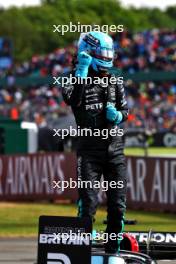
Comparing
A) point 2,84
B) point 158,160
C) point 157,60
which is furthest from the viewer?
point 2,84

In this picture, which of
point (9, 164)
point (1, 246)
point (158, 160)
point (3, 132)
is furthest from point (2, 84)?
point (1, 246)

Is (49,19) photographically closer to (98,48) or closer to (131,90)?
(131,90)

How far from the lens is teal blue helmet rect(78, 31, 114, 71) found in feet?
26.2

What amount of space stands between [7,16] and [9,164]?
10134 centimetres

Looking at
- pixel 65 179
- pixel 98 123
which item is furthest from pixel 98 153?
pixel 65 179

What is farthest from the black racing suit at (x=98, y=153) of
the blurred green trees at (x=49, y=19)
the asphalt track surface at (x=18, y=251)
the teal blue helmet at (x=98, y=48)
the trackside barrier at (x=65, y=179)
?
the blurred green trees at (x=49, y=19)

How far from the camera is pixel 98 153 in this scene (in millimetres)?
8008

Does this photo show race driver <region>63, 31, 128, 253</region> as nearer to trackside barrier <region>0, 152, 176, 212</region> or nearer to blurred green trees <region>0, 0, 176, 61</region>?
trackside barrier <region>0, 152, 176, 212</region>

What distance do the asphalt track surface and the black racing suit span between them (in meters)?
1.65

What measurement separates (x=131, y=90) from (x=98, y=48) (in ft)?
119

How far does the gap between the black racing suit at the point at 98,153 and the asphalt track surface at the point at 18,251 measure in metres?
1.65

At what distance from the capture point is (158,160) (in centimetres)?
1691

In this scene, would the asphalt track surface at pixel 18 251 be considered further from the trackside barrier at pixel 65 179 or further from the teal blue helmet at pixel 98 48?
the trackside barrier at pixel 65 179

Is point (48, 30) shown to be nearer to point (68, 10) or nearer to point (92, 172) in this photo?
point (68, 10)
